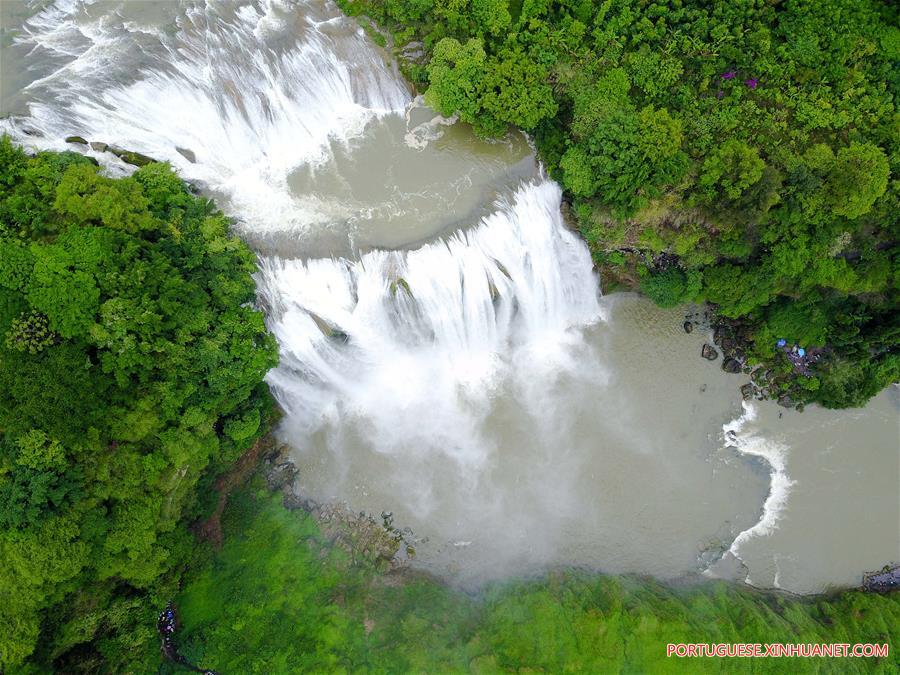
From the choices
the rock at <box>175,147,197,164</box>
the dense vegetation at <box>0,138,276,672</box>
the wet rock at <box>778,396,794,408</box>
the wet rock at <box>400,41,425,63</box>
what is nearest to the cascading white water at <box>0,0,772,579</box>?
the rock at <box>175,147,197,164</box>

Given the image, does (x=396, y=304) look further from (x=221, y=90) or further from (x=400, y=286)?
(x=221, y=90)

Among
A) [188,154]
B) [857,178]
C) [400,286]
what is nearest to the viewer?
[857,178]

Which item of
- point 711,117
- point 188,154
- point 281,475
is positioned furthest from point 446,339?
point 711,117

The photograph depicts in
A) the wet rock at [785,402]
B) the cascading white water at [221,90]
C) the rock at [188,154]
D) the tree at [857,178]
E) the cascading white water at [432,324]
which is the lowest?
the wet rock at [785,402]

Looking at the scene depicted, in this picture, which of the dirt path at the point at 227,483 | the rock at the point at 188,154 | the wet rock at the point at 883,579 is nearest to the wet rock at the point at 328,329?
the dirt path at the point at 227,483

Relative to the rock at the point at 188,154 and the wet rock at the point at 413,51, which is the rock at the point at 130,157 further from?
the wet rock at the point at 413,51
